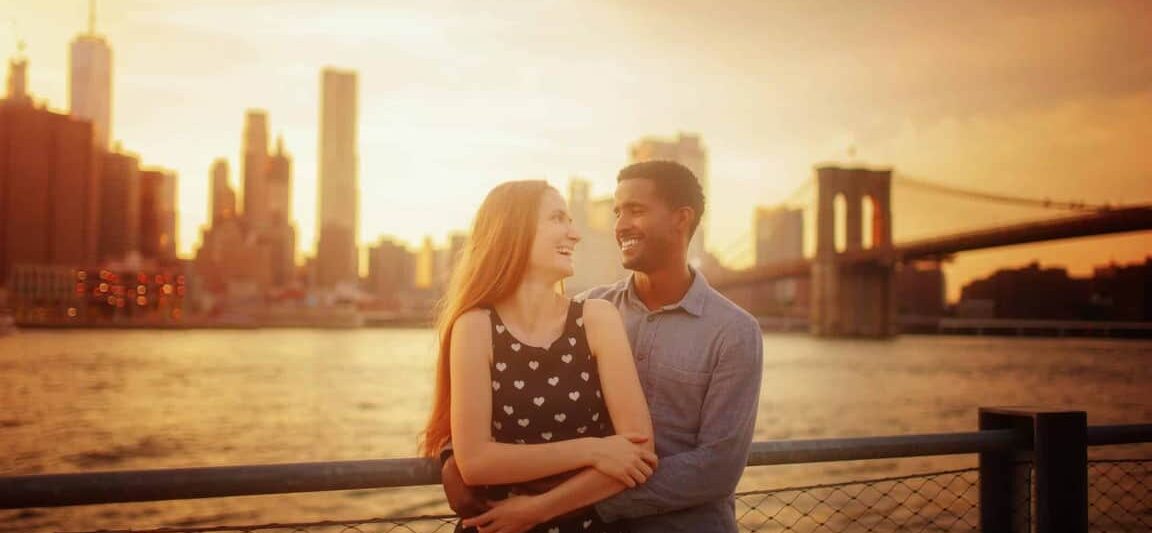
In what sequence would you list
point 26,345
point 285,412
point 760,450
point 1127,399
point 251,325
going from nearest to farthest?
point 760,450, point 285,412, point 1127,399, point 26,345, point 251,325

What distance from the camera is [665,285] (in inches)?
107

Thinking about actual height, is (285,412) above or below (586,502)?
below

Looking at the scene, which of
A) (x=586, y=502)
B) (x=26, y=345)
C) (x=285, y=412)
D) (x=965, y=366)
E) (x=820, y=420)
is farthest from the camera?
(x=26, y=345)

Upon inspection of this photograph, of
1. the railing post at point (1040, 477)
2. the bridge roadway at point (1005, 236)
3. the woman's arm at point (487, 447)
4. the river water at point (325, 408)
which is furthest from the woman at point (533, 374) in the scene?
the bridge roadway at point (1005, 236)

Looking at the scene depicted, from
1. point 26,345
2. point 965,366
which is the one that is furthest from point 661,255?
point 26,345

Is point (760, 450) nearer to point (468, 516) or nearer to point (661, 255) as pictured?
point (661, 255)

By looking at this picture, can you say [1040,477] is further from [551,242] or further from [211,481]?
[211,481]

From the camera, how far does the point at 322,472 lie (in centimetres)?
259

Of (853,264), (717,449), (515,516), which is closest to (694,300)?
(717,449)

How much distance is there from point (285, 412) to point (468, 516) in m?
37.3

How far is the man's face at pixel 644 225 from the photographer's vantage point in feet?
8.74

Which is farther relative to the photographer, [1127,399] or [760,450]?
[1127,399]

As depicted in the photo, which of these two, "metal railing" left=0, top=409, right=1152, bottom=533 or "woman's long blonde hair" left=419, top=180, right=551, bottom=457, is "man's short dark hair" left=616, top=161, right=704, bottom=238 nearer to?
"woman's long blonde hair" left=419, top=180, right=551, bottom=457

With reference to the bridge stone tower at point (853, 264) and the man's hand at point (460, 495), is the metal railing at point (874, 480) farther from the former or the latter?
the bridge stone tower at point (853, 264)
